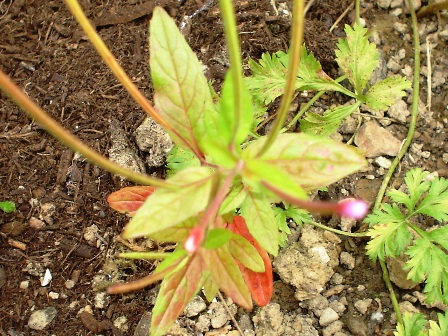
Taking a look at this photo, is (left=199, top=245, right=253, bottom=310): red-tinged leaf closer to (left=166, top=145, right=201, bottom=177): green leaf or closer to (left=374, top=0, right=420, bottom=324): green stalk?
→ (left=166, top=145, right=201, bottom=177): green leaf

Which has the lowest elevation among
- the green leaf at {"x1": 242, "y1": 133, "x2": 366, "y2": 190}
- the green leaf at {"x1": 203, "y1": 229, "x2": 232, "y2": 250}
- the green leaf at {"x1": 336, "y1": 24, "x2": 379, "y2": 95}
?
the green leaf at {"x1": 203, "y1": 229, "x2": 232, "y2": 250}

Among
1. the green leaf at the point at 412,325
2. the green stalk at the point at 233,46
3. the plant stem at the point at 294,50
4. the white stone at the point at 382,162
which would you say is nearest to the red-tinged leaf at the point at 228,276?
the plant stem at the point at 294,50

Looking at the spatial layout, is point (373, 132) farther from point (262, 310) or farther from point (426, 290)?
point (262, 310)

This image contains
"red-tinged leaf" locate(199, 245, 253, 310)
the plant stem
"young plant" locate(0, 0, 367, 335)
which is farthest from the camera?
"red-tinged leaf" locate(199, 245, 253, 310)

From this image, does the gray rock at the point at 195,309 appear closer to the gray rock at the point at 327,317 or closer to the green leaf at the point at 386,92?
the gray rock at the point at 327,317

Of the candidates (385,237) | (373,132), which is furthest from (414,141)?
(385,237)

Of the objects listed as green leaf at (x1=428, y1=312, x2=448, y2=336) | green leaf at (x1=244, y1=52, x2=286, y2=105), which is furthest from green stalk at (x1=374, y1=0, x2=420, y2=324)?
green leaf at (x1=244, y1=52, x2=286, y2=105)
